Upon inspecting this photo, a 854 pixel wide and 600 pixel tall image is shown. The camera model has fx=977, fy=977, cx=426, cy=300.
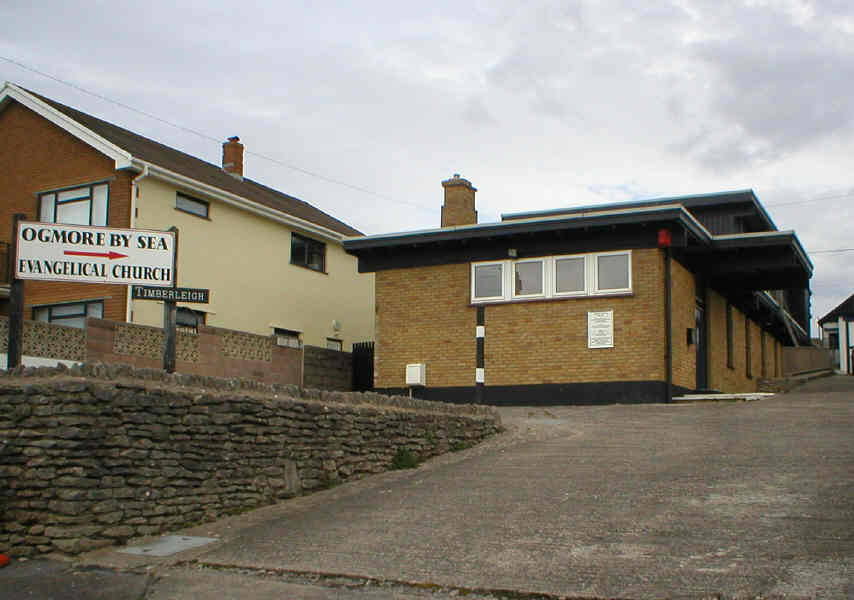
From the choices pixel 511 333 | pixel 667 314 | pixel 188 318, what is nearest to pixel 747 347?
pixel 667 314

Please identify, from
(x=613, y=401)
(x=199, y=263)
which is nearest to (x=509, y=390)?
(x=613, y=401)

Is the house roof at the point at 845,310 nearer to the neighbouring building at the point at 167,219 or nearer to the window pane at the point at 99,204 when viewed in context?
the neighbouring building at the point at 167,219

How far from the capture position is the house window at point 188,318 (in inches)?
904

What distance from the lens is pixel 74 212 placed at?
2336 cm

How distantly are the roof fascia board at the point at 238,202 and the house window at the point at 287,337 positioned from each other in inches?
117

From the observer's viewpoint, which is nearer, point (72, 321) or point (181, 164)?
point (72, 321)

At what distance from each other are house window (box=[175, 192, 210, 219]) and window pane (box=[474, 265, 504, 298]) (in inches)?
298

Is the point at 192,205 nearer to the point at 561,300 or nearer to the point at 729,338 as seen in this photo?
the point at 561,300

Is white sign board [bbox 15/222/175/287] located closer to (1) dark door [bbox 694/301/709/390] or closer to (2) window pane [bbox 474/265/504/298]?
(2) window pane [bbox 474/265/504/298]

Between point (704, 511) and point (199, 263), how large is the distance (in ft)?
56.6

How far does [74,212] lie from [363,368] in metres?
7.97

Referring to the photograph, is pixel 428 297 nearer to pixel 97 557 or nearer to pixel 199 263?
pixel 199 263

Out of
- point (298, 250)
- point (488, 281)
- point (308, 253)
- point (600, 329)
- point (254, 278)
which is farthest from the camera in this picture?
point (308, 253)

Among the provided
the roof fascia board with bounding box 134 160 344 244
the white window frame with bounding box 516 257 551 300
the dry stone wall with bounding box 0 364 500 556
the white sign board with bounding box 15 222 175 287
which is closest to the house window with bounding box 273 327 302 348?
the roof fascia board with bounding box 134 160 344 244
